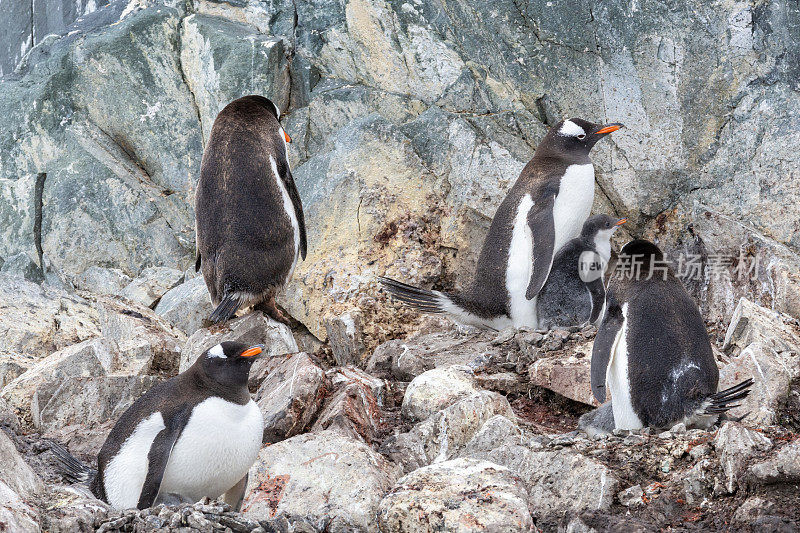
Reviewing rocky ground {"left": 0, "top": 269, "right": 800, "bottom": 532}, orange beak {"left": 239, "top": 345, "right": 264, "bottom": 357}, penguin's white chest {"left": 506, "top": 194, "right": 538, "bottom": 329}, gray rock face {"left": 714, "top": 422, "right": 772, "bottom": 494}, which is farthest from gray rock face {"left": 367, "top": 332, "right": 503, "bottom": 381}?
gray rock face {"left": 714, "top": 422, "right": 772, "bottom": 494}

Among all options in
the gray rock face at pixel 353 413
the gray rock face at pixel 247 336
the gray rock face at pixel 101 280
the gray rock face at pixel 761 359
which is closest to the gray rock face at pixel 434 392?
the gray rock face at pixel 353 413

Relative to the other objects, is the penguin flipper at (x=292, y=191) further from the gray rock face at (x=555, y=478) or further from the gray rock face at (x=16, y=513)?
the gray rock face at (x=16, y=513)

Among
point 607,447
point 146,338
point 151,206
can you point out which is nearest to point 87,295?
point 151,206

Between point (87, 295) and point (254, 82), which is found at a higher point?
point (254, 82)

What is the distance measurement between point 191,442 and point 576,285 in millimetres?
3419

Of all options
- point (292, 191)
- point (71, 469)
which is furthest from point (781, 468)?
point (292, 191)

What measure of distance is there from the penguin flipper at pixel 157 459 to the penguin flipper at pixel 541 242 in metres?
3.18

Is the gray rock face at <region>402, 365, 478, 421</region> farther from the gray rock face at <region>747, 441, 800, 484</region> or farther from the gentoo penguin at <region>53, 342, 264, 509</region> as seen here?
the gray rock face at <region>747, 441, 800, 484</region>

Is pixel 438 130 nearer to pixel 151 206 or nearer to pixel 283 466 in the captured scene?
pixel 151 206

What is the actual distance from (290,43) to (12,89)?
274 cm

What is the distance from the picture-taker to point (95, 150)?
336 inches

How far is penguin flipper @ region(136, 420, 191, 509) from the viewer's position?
356 centimetres

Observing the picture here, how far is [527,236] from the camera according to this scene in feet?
21.3

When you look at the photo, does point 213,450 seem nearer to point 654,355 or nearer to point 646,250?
point 654,355
